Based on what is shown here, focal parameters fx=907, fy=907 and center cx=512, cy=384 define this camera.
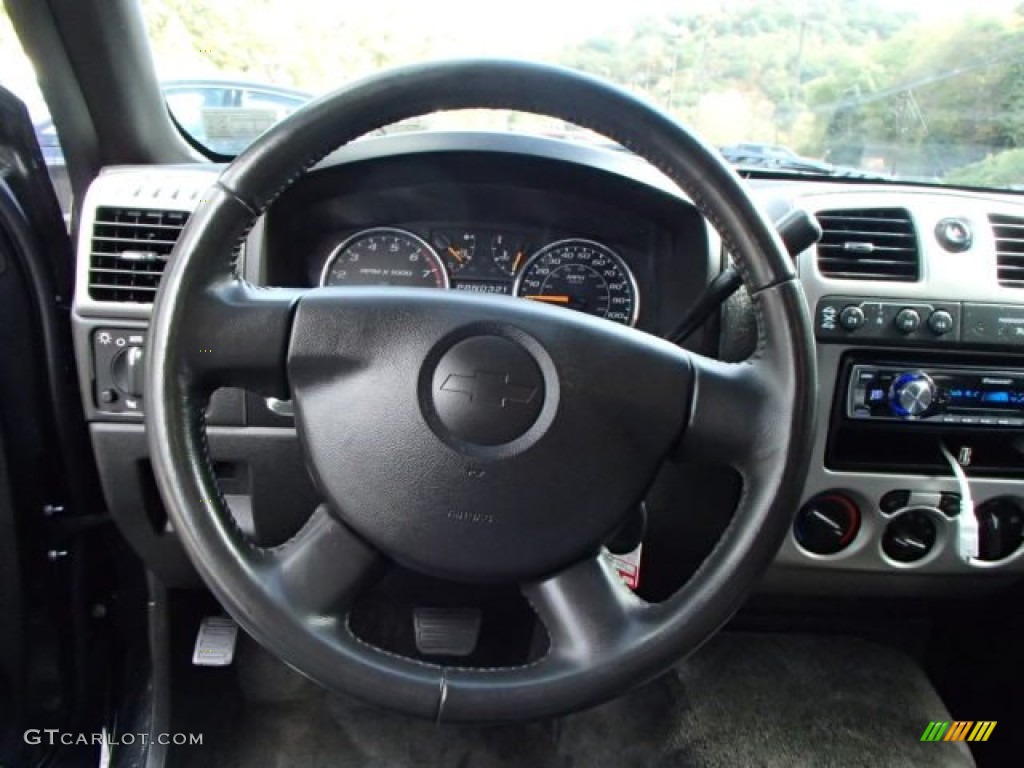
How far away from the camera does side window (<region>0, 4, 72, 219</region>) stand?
1.59 meters

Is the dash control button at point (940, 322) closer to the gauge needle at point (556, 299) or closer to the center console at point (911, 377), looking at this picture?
the center console at point (911, 377)

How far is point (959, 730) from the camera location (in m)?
1.94

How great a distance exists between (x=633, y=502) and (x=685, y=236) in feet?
1.88

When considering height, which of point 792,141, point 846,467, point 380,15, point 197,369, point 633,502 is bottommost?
point 846,467

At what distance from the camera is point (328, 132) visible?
38.0 inches

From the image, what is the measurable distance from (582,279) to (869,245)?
50cm

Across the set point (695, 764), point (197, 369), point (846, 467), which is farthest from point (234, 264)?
point (695, 764)

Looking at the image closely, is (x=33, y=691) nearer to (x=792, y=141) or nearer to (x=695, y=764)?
(x=695, y=764)

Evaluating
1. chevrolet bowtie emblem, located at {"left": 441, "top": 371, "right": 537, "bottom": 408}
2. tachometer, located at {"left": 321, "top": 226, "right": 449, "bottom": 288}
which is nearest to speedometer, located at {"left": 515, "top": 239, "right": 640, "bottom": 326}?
tachometer, located at {"left": 321, "top": 226, "right": 449, "bottom": 288}

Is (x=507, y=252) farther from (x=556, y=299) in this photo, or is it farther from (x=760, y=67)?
(x=760, y=67)

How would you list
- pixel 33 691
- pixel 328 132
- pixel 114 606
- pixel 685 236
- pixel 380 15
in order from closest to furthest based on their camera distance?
pixel 328 132
pixel 685 236
pixel 380 15
pixel 33 691
pixel 114 606

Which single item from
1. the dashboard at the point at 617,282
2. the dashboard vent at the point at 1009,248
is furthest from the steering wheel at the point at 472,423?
the dashboard vent at the point at 1009,248

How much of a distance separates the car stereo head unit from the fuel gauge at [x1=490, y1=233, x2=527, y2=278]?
0.60m

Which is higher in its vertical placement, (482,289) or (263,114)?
(263,114)
